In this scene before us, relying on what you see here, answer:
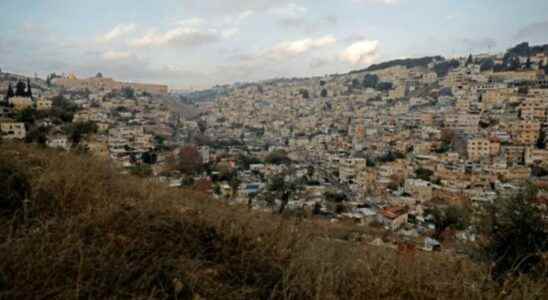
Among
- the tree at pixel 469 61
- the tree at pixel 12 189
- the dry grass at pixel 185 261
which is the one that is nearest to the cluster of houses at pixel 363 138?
the tree at pixel 469 61

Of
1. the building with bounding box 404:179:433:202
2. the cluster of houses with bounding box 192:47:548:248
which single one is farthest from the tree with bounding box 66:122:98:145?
the building with bounding box 404:179:433:202

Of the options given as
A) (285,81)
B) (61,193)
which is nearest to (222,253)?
(61,193)

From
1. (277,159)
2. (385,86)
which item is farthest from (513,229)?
(385,86)

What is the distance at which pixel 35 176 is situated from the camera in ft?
10.0

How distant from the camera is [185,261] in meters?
2.00

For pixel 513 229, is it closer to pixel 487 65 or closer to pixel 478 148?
pixel 478 148

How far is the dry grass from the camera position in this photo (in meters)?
1.65

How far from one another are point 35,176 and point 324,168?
92.7 feet

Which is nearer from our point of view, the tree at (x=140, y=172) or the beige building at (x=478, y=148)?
the tree at (x=140, y=172)

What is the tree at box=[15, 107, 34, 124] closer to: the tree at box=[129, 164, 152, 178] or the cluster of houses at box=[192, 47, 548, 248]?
the cluster of houses at box=[192, 47, 548, 248]

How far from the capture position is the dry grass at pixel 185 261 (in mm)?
1646

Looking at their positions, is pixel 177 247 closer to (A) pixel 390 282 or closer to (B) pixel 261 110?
(A) pixel 390 282

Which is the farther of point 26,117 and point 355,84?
point 355,84

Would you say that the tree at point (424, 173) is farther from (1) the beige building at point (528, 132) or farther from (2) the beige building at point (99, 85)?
(2) the beige building at point (99, 85)
